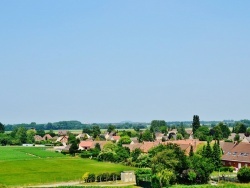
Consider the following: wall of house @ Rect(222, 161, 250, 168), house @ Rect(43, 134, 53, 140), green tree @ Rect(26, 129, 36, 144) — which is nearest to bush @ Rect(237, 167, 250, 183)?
wall of house @ Rect(222, 161, 250, 168)

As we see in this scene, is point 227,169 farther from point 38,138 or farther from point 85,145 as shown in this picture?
point 38,138

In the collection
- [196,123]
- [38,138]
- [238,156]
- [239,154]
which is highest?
[196,123]

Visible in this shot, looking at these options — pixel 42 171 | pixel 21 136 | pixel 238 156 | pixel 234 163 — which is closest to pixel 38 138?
pixel 21 136

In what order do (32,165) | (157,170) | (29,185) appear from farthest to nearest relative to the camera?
(32,165)
(29,185)
(157,170)

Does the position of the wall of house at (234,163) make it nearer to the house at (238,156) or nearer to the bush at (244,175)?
the house at (238,156)

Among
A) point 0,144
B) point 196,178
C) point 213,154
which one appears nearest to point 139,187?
point 196,178

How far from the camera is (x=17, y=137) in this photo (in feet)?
470

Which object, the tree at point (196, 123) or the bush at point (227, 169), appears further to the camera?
the tree at point (196, 123)

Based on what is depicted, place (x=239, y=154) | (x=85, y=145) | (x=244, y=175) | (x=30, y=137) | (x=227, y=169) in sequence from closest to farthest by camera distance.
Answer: (x=244, y=175), (x=227, y=169), (x=239, y=154), (x=85, y=145), (x=30, y=137)

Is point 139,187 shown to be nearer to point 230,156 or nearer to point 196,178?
point 196,178

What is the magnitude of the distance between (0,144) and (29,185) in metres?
93.9

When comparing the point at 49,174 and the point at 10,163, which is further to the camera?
the point at 10,163

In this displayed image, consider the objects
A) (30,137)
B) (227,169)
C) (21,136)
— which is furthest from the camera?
(30,137)

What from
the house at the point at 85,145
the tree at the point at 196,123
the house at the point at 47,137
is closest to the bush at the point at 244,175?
the house at the point at 85,145
